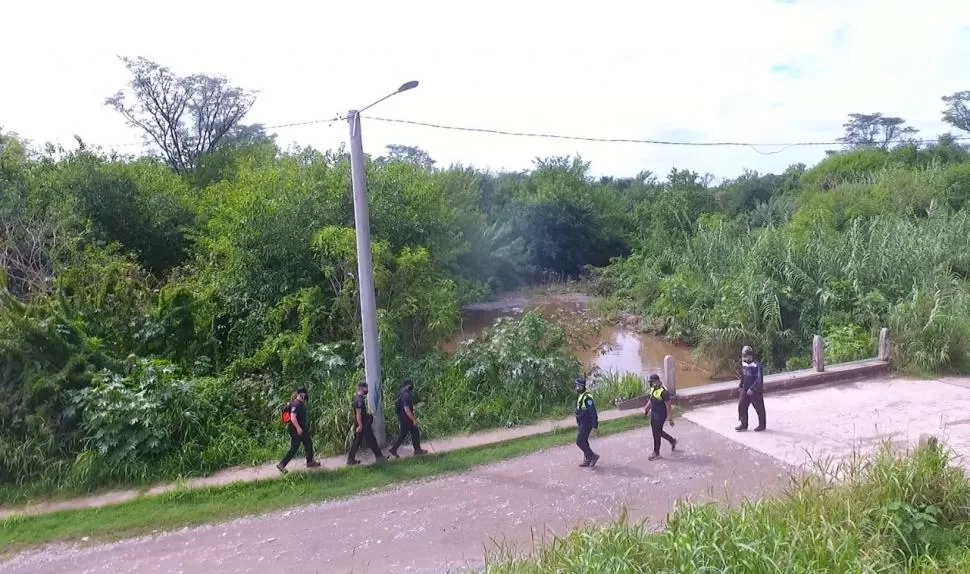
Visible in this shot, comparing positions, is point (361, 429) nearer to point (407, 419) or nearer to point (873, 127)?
point (407, 419)

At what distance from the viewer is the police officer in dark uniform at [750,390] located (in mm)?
10023

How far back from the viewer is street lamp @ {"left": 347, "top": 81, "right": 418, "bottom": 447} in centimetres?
944

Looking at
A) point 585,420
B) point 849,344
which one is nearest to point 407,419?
point 585,420

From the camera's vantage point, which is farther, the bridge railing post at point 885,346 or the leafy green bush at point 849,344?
the leafy green bush at point 849,344

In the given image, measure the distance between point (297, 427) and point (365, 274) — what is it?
2248 mm

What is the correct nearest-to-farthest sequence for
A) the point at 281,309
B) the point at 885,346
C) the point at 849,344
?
the point at 281,309, the point at 885,346, the point at 849,344

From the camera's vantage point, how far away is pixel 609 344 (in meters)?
17.8

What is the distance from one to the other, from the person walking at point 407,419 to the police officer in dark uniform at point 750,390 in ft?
15.4

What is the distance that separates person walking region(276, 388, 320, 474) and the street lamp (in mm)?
981

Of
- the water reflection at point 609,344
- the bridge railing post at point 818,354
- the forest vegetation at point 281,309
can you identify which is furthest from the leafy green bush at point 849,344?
the water reflection at point 609,344

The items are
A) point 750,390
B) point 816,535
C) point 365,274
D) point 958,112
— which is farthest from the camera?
point 958,112

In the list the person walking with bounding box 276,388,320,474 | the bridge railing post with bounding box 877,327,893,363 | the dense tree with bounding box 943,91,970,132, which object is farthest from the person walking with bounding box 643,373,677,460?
the dense tree with bounding box 943,91,970,132

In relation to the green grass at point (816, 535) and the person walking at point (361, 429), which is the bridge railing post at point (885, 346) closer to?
the green grass at point (816, 535)

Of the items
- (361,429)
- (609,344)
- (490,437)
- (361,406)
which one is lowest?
(490,437)
